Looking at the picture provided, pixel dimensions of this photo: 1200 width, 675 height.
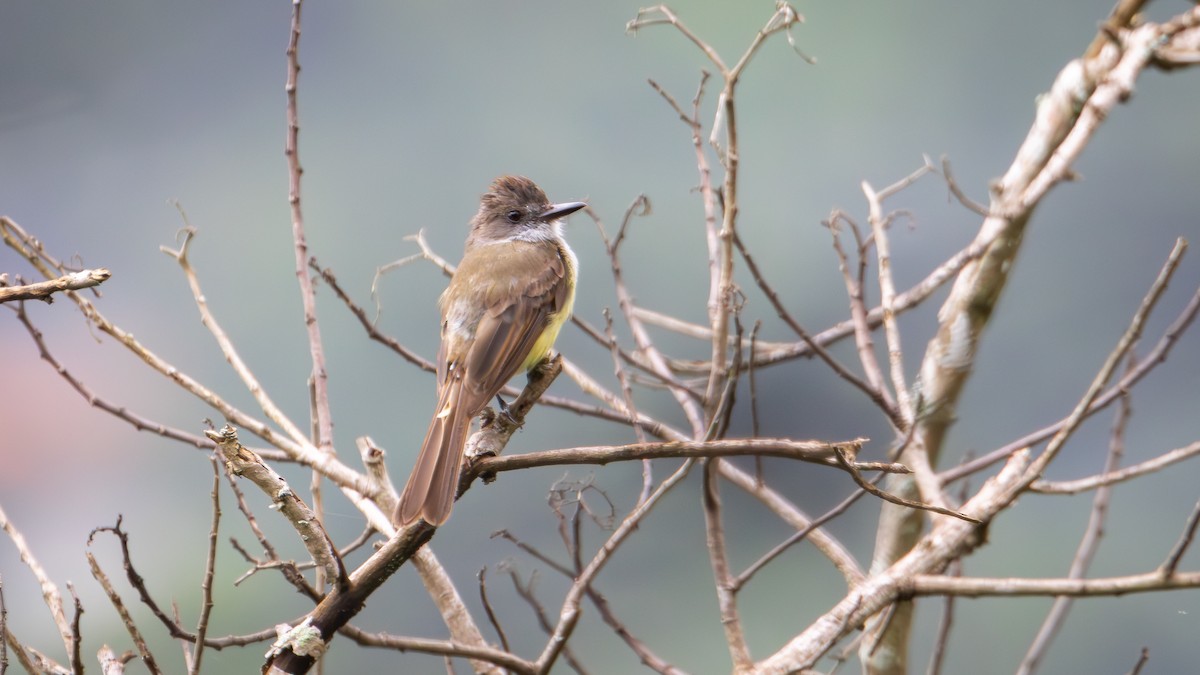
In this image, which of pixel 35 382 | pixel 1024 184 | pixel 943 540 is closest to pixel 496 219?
pixel 1024 184

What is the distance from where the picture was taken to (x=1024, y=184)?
2904mm

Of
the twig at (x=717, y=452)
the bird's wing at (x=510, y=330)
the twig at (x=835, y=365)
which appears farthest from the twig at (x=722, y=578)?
the twig at (x=717, y=452)

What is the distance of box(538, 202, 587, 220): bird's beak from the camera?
3510 mm

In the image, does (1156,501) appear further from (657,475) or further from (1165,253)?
(657,475)

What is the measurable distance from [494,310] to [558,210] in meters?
0.70

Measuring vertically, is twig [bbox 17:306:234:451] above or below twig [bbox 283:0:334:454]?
below

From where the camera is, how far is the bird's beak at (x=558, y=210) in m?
3.51

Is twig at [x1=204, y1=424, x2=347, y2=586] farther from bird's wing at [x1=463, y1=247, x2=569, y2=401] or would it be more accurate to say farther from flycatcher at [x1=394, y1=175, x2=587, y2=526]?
bird's wing at [x1=463, y1=247, x2=569, y2=401]

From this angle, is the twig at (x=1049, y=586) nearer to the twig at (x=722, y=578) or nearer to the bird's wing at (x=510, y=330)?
the twig at (x=722, y=578)

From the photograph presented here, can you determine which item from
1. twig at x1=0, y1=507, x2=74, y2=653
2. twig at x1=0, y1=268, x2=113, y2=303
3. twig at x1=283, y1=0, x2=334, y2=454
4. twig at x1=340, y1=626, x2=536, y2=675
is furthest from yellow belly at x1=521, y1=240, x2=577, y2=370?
twig at x1=0, y1=268, x2=113, y2=303

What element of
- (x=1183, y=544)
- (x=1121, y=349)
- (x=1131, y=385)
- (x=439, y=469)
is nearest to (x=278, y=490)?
(x=439, y=469)

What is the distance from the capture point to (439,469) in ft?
6.86

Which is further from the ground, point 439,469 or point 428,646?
point 439,469

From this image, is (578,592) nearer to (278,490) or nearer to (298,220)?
(278,490)
